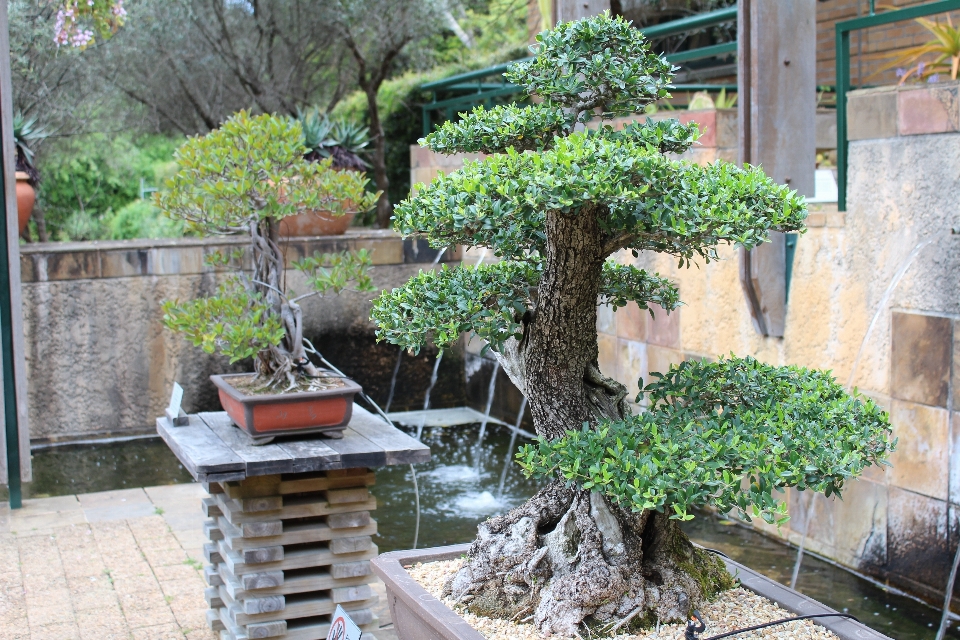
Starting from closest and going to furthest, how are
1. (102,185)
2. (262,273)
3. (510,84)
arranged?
(262,273), (510,84), (102,185)

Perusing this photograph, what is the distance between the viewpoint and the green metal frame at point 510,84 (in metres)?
5.41

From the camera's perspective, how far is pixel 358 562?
3.41 metres

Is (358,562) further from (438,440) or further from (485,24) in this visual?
(485,24)

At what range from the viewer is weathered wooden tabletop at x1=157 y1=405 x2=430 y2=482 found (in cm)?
307

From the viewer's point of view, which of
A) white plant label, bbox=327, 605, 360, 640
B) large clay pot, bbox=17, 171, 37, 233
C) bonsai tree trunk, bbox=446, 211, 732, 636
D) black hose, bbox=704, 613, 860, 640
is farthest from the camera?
large clay pot, bbox=17, 171, 37, 233

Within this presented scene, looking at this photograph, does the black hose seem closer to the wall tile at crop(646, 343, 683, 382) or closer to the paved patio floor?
the paved patio floor

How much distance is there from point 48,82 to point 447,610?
7.51 meters

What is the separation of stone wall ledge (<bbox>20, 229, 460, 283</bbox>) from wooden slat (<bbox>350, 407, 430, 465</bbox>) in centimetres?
295

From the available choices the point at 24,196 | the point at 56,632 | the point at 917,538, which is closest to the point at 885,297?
the point at 917,538

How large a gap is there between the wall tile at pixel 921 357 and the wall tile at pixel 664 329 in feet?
4.71

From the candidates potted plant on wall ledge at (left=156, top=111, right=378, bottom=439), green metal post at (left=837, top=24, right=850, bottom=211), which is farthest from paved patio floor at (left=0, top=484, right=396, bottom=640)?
green metal post at (left=837, top=24, right=850, bottom=211)

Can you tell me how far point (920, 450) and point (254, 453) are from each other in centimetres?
257

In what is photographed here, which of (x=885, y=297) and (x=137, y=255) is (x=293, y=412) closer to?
(x=885, y=297)

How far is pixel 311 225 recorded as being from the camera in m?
7.37
